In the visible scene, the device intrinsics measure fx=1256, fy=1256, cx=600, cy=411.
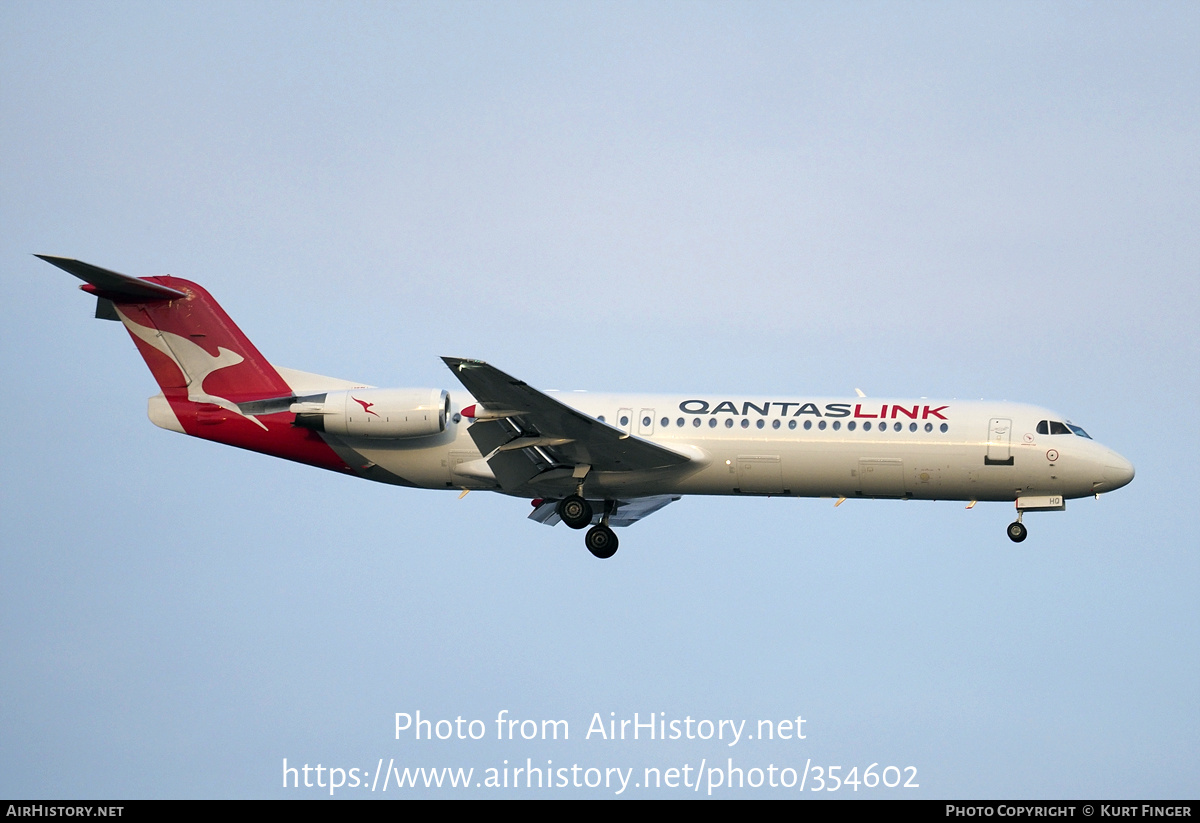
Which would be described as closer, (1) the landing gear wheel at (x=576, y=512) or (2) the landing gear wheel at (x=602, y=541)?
(1) the landing gear wheel at (x=576, y=512)

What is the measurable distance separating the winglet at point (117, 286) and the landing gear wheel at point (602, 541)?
1110cm

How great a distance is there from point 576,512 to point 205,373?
9.24 meters

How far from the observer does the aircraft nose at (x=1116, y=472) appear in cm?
2767

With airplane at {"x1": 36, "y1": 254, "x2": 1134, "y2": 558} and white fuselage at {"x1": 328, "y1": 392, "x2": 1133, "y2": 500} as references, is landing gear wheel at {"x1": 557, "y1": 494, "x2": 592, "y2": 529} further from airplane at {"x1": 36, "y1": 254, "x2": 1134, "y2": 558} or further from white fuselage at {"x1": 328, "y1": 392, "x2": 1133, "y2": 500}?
white fuselage at {"x1": 328, "y1": 392, "x2": 1133, "y2": 500}

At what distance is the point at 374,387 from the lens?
28531 millimetres

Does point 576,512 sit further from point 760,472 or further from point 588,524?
point 760,472

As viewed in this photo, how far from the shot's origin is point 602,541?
29.7 meters

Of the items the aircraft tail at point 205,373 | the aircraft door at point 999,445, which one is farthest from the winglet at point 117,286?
the aircraft door at point 999,445

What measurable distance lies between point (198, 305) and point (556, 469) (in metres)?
9.38

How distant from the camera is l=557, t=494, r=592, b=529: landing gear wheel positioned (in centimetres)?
2852

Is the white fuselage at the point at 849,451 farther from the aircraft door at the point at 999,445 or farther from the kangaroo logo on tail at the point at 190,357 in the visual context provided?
the kangaroo logo on tail at the point at 190,357

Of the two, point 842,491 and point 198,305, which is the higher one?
point 198,305

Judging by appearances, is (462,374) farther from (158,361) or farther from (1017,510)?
(1017,510)

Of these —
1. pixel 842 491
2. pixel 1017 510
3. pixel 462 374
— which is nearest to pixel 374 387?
pixel 462 374
